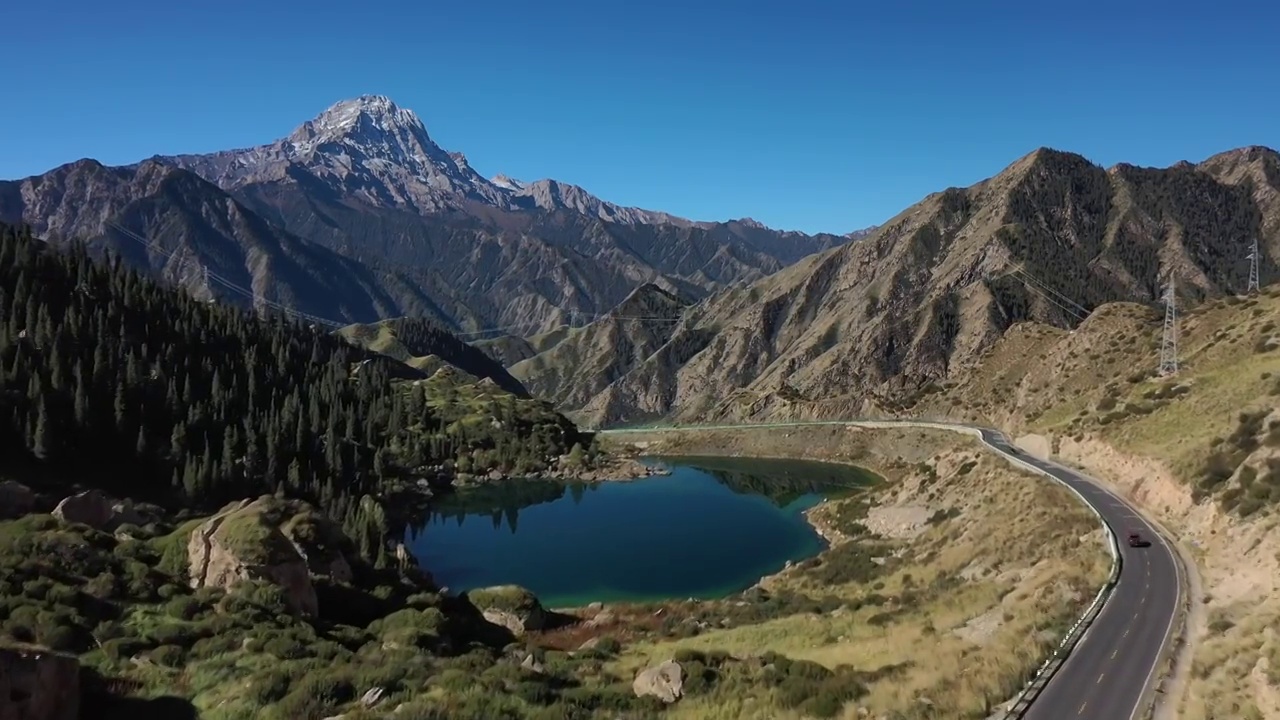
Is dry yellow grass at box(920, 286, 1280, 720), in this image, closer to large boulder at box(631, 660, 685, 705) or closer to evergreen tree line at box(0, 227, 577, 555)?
large boulder at box(631, 660, 685, 705)

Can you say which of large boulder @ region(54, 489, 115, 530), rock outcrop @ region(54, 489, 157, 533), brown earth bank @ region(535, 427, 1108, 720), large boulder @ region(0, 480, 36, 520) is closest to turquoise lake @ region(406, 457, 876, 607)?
brown earth bank @ region(535, 427, 1108, 720)

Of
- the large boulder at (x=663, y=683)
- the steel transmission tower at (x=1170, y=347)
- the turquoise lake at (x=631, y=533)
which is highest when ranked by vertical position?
the steel transmission tower at (x=1170, y=347)

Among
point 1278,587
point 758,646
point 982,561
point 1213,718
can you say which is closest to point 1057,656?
point 1213,718

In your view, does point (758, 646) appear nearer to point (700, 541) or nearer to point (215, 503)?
point (700, 541)

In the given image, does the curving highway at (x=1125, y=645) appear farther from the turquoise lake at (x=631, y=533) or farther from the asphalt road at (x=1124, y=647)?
the turquoise lake at (x=631, y=533)

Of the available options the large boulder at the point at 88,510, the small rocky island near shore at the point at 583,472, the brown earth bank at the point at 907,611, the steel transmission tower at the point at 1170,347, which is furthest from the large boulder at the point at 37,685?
the small rocky island near shore at the point at 583,472

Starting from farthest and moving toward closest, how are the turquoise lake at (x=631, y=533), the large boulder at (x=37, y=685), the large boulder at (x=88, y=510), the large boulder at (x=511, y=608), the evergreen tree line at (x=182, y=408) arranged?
the evergreen tree line at (x=182, y=408), the turquoise lake at (x=631, y=533), the large boulder at (x=511, y=608), the large boulder at (x=88, y=510), the large boulder at (x=37, y=685)
